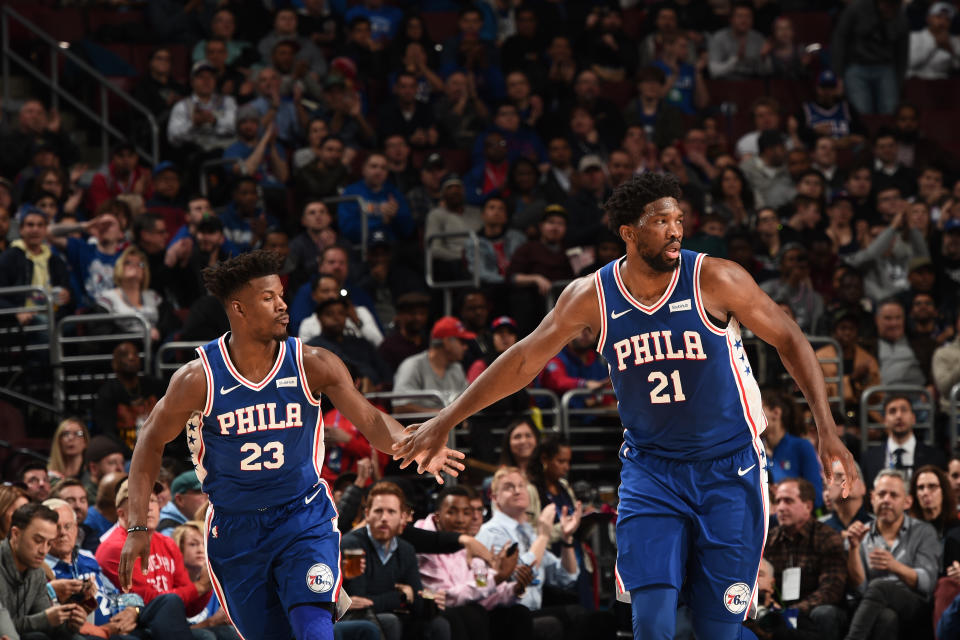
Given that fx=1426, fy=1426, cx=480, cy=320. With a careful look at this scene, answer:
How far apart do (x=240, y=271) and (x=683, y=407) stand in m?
2.14

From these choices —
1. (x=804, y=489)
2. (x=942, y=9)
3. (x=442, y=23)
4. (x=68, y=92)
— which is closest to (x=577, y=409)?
(x=804, y=489)

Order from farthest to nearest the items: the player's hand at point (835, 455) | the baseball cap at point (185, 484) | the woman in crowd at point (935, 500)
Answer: the woman in crowd at point (935, 500), the baseball cap at point (185, 484), the player's hand at point (835, 455)

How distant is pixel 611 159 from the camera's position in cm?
1478

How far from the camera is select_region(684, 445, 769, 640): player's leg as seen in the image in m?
5.99

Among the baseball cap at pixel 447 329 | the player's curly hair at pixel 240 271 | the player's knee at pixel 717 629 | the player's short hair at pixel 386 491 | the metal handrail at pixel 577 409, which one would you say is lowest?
the player's knee at pixel 717 629

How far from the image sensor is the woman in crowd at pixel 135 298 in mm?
11992

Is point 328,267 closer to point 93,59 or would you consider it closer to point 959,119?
point 93,59

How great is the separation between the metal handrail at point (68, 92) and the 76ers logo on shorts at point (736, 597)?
10176mm

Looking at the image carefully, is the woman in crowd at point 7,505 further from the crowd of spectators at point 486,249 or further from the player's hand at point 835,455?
the player's hand at point 835,455

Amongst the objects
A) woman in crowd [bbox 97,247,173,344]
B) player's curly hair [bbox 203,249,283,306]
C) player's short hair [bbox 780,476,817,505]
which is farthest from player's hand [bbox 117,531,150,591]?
woman in crowd [bbox 97,247,173,344]

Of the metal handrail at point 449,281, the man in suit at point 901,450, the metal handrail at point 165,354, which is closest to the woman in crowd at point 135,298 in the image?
the metal handrail at point 165,354

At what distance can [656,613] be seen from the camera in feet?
19.4

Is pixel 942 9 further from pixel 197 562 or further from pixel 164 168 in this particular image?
pixel 197 562

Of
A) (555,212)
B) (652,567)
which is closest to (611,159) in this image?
(555,212)
